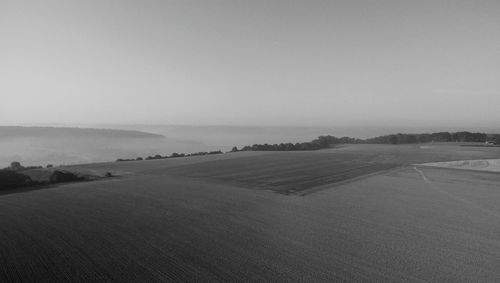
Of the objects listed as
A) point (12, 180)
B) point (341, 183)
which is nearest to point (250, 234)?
point (341, 183)

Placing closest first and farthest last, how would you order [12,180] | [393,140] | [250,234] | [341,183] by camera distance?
[250,234]
[12,180]
[341,183]
[393,140]

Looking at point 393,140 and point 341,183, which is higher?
point 393,140

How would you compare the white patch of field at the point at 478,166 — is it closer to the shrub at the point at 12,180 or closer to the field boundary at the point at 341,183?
the field boundary at the point at 341,183

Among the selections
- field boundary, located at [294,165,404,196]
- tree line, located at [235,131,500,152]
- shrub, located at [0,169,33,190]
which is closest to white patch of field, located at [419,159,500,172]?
field boundary, located at [294,165,404,196]

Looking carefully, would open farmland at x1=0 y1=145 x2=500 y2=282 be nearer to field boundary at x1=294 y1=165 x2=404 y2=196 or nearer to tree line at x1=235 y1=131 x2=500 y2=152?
field boundary at x1=294 y1=165 x2=404 y2=196

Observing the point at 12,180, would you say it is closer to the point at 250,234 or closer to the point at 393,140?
the point at 250,234

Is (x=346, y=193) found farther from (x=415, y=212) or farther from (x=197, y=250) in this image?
(x=197, y=250)

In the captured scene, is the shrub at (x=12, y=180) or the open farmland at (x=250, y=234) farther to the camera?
the shrub at (x=12, y=180)

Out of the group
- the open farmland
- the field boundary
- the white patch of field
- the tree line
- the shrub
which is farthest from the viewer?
the tree line

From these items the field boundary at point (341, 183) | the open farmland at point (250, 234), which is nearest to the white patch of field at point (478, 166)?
the field boundary at point (341, 183)
